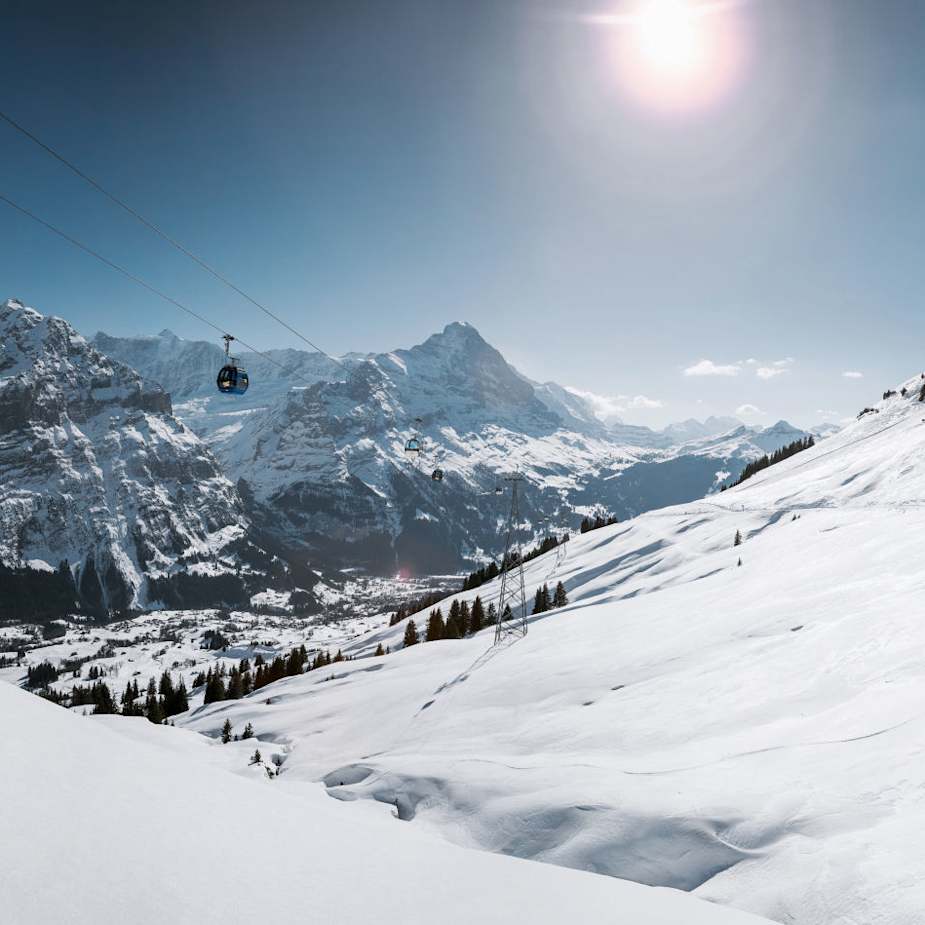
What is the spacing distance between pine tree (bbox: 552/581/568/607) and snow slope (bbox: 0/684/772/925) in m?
61.5

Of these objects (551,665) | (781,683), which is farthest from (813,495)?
(781,683)

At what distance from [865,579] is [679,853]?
63.2 ft

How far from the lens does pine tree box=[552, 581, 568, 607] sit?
67562mm

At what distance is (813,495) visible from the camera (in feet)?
197

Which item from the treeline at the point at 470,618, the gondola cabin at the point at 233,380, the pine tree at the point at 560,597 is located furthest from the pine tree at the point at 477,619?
the gondola cabin at the point at 233,380

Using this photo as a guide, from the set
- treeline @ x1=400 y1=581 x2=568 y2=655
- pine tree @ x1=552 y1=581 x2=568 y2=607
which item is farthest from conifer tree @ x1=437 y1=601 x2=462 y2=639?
pine tree @ x1=552 y1=581 x2=568 y2=607

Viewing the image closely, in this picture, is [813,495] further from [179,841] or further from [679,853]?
[179,841]

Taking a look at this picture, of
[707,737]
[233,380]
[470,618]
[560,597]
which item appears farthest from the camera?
[470,618]

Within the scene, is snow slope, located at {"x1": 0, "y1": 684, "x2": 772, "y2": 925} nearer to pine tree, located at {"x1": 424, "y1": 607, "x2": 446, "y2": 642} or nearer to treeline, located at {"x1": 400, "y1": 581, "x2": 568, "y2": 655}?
treeline, located at {"x1": 400, "y1": 581, "x2": 568, "y2": 655}

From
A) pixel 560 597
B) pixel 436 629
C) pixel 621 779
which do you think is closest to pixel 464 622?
pixel 436 629

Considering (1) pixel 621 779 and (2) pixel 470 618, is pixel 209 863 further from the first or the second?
(2) pixel 470 618

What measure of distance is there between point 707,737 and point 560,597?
57.5m

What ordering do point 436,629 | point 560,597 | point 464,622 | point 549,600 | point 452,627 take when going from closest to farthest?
point 560,597 < point 549,600 < point 452,627 < point 464,622 < point 436,629

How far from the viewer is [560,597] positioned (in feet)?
226
